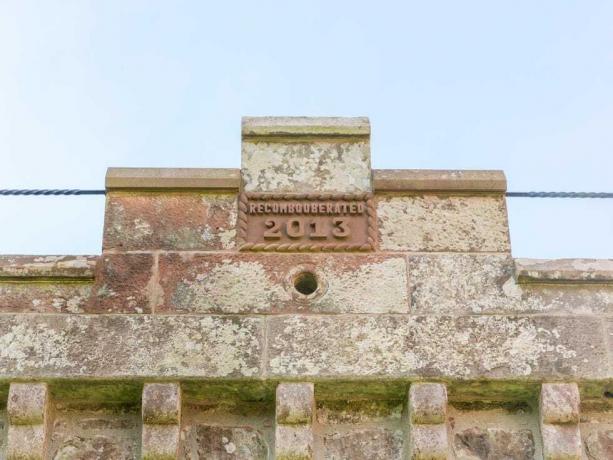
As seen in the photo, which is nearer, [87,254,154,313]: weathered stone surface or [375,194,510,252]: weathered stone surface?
[87,254,154,313]: weathered stone surface

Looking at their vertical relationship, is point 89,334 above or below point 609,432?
above

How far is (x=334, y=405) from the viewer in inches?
232

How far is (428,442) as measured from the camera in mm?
5629

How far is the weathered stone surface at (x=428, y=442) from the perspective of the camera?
220 inches

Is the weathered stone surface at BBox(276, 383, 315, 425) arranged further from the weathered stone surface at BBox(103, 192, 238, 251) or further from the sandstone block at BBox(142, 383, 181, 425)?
the weathered stone surface at BBox(103, 192, 238, 251)

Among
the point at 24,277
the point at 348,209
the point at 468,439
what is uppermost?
the point at 348,209

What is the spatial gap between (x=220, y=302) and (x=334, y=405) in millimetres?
788

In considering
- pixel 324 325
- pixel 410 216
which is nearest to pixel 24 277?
pixel 324 325

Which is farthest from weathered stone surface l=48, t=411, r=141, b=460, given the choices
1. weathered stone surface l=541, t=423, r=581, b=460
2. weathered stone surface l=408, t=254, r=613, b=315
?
weathered stone surface l=541, t=423, r=581, b=460

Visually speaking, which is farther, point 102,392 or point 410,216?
point 410,216

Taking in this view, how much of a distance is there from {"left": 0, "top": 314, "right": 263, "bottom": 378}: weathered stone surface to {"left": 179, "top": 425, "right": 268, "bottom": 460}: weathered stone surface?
0.29 metres

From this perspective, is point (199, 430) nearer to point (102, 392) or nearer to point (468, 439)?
point (102, 392)

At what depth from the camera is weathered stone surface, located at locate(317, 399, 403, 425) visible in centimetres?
588

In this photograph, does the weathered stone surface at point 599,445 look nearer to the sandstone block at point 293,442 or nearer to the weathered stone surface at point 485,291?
the weathered stone surface at point 485,291
